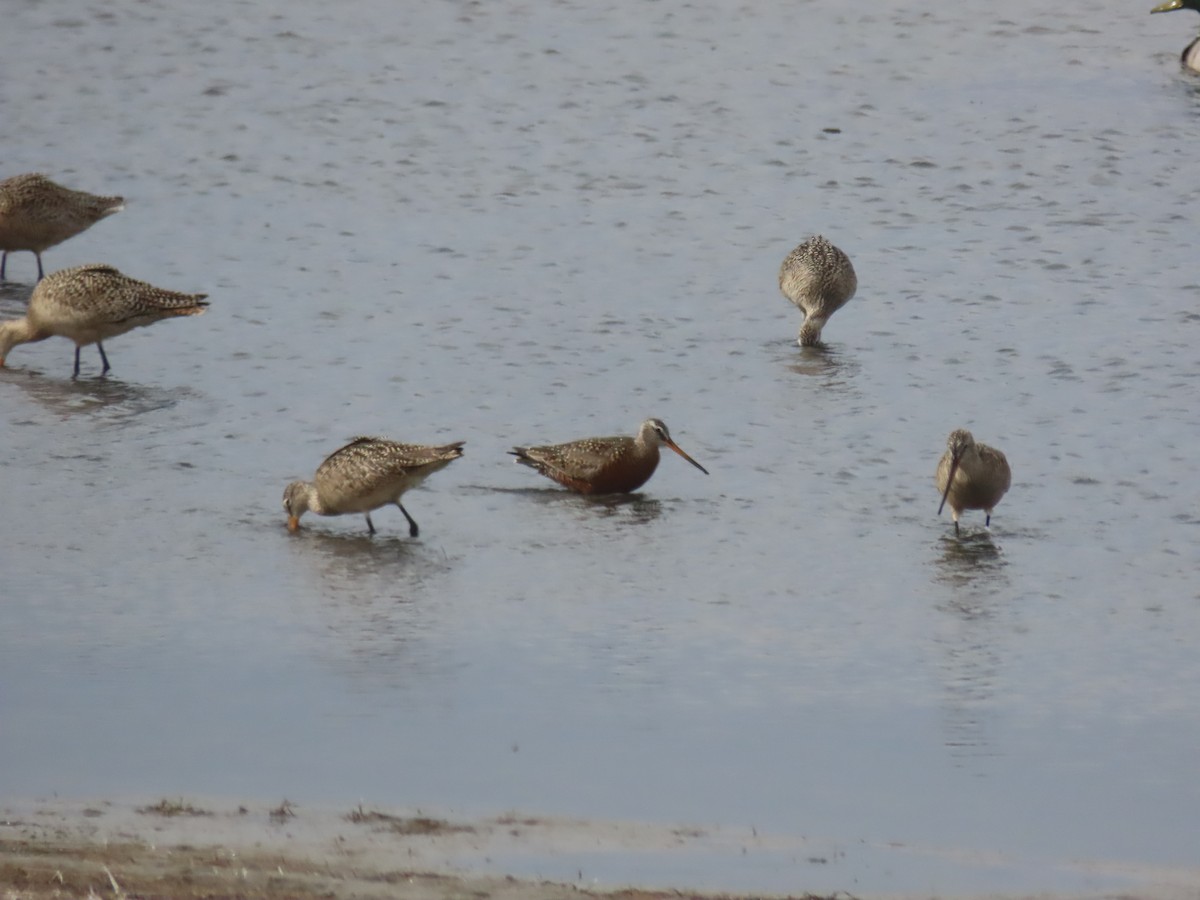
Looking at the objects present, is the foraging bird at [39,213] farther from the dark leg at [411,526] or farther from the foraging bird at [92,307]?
the dark leg at [411,526]

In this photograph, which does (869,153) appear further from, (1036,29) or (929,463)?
(929,463)

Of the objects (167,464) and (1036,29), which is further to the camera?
(1036,29)

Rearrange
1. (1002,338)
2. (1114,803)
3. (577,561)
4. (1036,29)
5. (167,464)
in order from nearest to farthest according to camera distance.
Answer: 1. (1114,803)
2. (577,561)
3. (167,464)
4. (1002,338)
5. (1036,29)

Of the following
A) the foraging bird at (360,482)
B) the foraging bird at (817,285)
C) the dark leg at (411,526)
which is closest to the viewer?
the foraging bird at (360,482)

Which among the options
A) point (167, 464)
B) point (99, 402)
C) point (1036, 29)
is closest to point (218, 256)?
point (99, 402)

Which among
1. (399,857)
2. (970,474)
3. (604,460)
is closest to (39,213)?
(604,460)

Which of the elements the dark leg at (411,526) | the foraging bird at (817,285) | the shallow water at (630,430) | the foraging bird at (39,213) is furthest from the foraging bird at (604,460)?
the foraging bird at (39,213)

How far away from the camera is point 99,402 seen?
1202 cm

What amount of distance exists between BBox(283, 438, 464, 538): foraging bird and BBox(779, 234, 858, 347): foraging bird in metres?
4.23

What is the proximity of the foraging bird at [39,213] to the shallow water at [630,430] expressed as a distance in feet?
1.33

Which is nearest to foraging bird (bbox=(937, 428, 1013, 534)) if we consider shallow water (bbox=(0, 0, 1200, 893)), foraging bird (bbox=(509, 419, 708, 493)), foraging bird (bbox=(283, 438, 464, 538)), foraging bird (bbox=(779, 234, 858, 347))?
shallow water (bbox=(0, 0, 1200, 893))

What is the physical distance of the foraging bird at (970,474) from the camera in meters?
10.0

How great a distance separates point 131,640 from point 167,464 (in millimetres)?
2568

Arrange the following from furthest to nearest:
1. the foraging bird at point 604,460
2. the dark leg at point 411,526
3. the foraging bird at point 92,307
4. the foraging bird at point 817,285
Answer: the foraging bird at point 817,285
the foraging bird at point 92,307
the foraging bird at point 604,460
the dark leg at point 411,526
